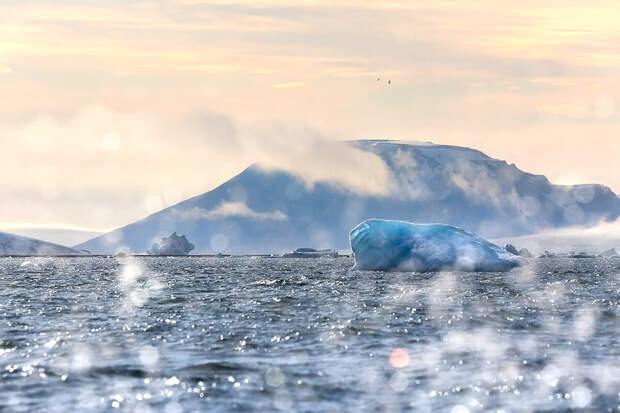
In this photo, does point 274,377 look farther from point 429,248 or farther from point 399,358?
point 429,248

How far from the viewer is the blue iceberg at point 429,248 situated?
426 feet

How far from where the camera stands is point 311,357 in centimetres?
3775

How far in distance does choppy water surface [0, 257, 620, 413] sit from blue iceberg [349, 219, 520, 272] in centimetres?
6135

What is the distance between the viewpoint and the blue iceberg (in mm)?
129875

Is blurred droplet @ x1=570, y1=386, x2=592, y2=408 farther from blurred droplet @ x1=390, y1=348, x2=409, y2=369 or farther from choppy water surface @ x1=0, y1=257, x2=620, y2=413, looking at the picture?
blurred droplet @ x1=390, y1=348, x2=409, y2=369

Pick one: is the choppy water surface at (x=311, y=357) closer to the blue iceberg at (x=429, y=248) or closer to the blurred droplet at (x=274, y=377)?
the blurred droplet at (x=274, y=377)

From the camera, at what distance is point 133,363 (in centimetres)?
3622

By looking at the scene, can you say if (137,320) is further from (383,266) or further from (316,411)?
(383,266)

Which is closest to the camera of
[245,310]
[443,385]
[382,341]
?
[443,385]

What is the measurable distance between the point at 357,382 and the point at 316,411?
499 centimetres

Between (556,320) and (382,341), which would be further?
(556,320)

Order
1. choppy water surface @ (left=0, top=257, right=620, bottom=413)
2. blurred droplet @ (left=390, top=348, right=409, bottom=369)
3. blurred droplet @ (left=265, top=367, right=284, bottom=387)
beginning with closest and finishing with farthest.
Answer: choppy water surface @ (left=0, top=257, right=620, bottom=413) → blurred droplet @ (left=265, top=367, right=284, bottom=387) → blurred droplet @ (left=390, top=348, right=409, bottom=369)

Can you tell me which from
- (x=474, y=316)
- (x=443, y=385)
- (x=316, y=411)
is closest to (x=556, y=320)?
(x=474, y=316)

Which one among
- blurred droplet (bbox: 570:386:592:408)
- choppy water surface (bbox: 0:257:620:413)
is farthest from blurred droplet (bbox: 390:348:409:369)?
blurred droplet (bbox: 570:386:592:408)
